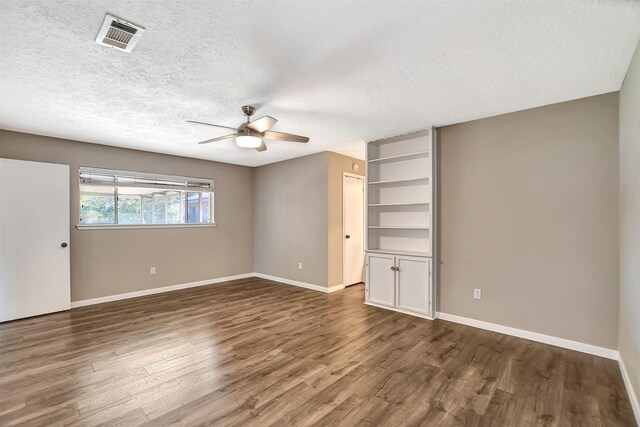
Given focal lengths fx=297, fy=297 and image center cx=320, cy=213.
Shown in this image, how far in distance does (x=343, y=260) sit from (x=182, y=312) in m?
2.77

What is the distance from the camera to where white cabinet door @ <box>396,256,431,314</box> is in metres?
3.87

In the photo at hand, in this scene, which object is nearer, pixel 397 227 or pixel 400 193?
pixel 397 227

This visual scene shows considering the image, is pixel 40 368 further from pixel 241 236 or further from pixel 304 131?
pixel 241 236

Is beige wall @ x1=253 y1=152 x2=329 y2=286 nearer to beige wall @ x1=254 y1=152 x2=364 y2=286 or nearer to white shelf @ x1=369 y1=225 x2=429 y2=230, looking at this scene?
beige wall @ x1=254 y1=152 x2=364 y2=286

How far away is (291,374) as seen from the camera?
2.50 metres

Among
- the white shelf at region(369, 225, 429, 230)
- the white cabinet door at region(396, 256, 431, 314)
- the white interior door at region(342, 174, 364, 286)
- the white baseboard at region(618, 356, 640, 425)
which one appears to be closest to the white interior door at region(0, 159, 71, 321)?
the white interior door at region(342, 174, 364, 286)

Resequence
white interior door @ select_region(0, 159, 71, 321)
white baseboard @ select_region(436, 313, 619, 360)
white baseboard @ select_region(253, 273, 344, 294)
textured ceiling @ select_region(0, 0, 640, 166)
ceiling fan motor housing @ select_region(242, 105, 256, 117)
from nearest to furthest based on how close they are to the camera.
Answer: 1. textured ceiling @ select_region(0, 0, 640, 166)
2. white baseboard @ select_region(436, 313, 619, 360)
3. ceiling fan motor housing @ select_region(242, 105, 256, 117)
4. white interior door @ select_region(0, 159, 71, 321)
5. white baseboard @ select_region(253, 273, 344, 294)

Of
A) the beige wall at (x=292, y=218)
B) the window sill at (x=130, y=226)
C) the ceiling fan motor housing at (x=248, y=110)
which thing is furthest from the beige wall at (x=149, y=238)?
the ceiling fan motor housing at (x=248, y=110)

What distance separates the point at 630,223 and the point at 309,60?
8.97 ft

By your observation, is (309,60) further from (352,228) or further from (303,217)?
(352,228)

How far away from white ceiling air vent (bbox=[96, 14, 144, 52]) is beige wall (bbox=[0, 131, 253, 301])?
10.9 ft

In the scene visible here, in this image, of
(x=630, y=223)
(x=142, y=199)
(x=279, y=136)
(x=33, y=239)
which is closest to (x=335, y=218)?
(x=279, y=136)

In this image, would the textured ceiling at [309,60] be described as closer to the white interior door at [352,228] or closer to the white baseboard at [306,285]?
the white interior door at [352,228]

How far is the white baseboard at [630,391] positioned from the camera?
1949 mm
